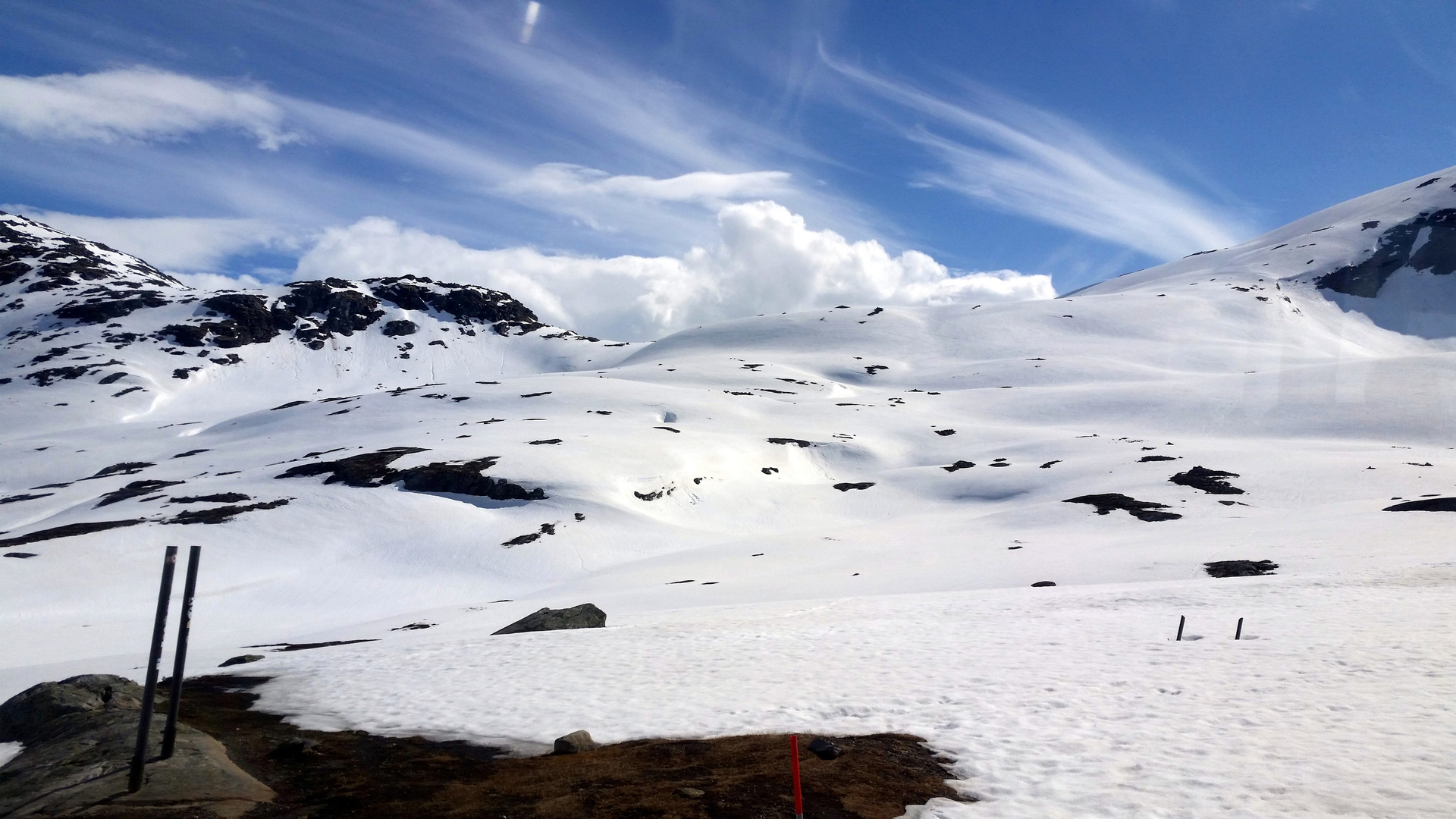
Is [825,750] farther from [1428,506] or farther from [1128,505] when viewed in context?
[1128,505]

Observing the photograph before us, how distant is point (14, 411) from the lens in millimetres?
143500

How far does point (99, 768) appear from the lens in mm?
9977

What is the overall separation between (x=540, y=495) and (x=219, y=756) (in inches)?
2032

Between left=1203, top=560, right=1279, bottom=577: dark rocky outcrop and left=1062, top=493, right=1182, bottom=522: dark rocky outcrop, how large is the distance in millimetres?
16807

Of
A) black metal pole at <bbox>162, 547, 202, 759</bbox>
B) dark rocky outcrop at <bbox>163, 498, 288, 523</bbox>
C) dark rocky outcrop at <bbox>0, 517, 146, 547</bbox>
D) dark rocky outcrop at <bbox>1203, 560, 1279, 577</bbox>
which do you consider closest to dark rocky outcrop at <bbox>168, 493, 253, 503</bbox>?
dark rocky outcrop at <bbox>163, 498, 288, 523</bbox>

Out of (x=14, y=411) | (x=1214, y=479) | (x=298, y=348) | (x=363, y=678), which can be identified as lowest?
(x=363, y=678)

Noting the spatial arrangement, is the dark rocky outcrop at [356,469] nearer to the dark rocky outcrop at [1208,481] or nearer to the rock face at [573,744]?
the rock face at [573,744]

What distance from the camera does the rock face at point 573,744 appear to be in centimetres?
1208

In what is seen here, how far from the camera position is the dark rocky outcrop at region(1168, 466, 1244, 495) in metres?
55.7

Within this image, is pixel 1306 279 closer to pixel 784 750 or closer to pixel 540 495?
pixel 540 495

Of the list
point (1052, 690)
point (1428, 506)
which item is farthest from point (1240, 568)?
point (1052, 690)

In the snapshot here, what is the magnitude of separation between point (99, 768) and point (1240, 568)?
38.4 meters

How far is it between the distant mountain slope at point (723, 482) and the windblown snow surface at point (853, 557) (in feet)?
1.51

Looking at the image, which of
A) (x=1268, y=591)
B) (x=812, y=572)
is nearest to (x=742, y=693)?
(x=1268, y=591)
